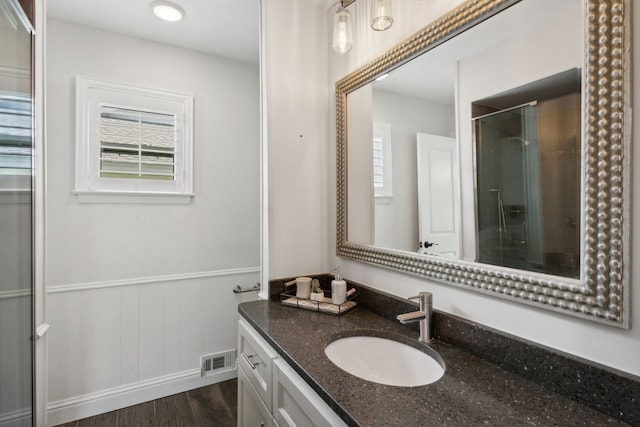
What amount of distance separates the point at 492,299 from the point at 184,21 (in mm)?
2226

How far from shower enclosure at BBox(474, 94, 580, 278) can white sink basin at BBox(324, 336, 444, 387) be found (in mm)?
401

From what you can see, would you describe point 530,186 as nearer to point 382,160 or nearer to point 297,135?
point 382,160

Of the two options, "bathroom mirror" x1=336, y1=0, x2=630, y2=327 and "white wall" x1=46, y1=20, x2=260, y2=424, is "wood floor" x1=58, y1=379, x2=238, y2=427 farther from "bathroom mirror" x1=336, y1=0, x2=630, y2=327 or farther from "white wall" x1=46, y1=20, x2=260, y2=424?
"bathroom mirror" x1=336, y1=0, x2=630, y2=327

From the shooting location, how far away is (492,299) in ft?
3.07

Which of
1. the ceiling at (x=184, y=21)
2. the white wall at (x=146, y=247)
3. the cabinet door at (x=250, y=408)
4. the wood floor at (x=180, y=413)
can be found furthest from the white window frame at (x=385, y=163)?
the wood floor at (x=180, y=413)

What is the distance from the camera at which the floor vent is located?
2.28m

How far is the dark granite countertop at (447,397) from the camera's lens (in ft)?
2.24

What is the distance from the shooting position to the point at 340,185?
1.62 m

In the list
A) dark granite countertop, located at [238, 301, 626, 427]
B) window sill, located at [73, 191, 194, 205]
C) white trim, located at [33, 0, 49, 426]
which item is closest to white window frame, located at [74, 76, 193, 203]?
window sill, located at [73, 191, 194, 205]

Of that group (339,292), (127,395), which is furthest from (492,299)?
(127,395)

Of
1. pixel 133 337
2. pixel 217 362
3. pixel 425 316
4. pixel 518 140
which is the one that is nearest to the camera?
pixel 518 140

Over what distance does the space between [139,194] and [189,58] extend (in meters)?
1.05

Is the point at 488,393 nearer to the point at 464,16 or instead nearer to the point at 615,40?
the point at 615,40

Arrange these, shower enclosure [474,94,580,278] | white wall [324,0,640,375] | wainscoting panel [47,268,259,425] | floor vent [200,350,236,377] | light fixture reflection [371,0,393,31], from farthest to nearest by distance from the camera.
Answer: floor vent [200,350,236,377], wainscoting panel [47,268,259,425], light fixture reflection [371,0,393,31], shower enclosure [474,94,580,278], white wall [324,0,640,375]
